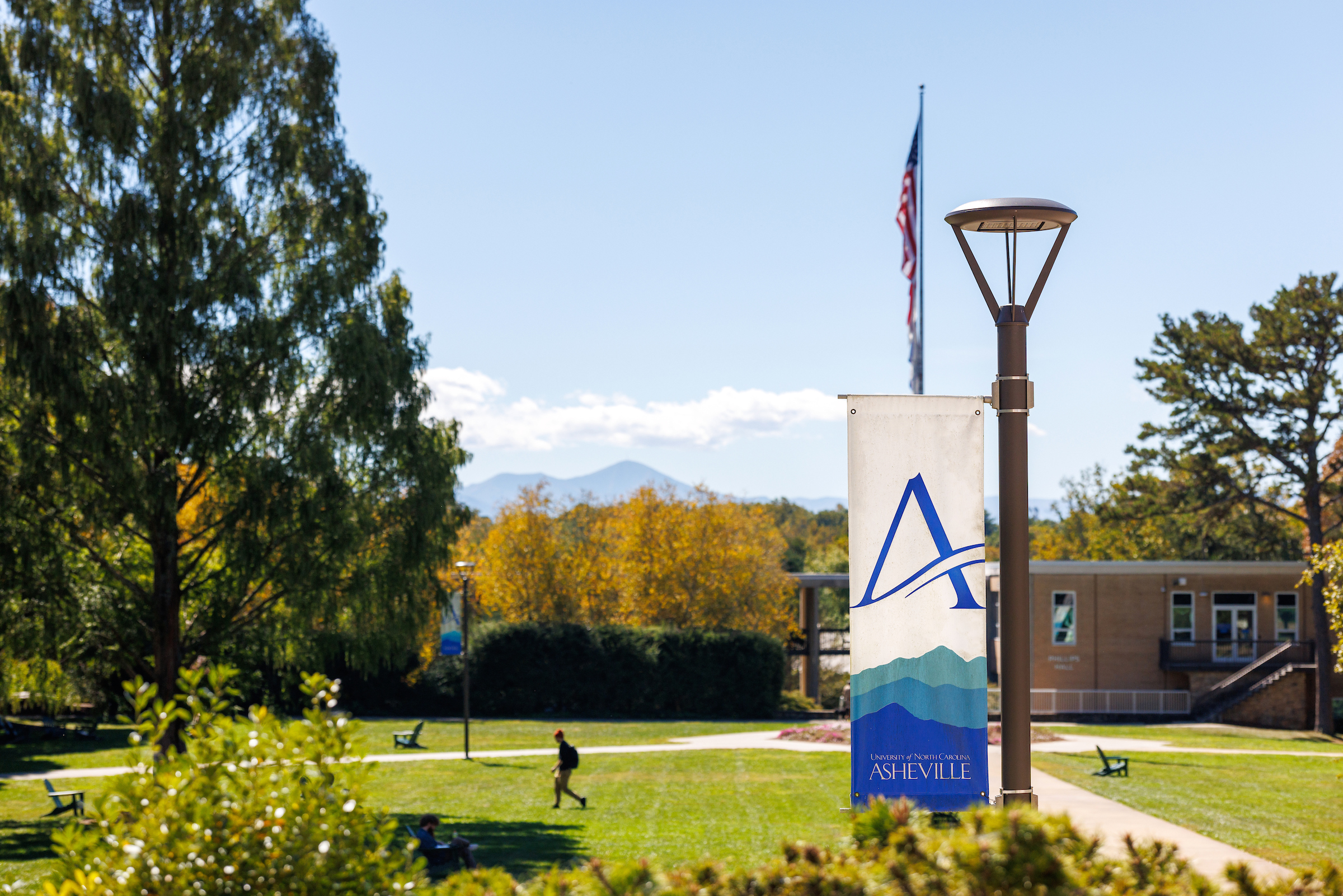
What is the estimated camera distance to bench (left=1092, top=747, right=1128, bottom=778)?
22906mm

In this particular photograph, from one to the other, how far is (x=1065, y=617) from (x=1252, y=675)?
626 cm

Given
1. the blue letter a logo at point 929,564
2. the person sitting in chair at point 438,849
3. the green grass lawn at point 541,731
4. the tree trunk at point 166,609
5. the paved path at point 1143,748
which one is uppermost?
the blue letter a logo at point 929,564

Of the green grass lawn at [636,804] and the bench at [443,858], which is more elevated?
the bench at [443,858]

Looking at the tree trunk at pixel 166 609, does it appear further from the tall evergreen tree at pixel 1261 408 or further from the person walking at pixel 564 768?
the tall evergreen tree at pixel 1261 408

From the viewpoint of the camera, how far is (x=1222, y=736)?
3306 cm

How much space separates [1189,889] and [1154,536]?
127ft

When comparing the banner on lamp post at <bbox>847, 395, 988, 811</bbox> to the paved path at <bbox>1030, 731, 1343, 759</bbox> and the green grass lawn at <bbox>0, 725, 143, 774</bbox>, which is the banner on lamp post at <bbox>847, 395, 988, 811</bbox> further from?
the green grass lawn at <bbox>0, 725, 143, 774</bbox>

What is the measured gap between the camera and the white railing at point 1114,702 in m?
39.0

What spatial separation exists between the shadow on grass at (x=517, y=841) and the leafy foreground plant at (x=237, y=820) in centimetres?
906

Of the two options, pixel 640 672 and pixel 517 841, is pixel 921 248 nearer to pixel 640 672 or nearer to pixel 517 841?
pixel 517 841

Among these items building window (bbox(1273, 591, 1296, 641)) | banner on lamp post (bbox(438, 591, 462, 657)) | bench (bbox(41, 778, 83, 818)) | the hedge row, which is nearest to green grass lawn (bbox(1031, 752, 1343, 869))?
building window (bbox(1273, 591, 1296, 641))

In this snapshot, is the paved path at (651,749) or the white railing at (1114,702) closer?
the paved path at (651,749)

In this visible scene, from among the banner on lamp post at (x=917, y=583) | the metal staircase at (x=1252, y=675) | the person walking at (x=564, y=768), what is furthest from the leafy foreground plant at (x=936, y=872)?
the metal staircase at (x=1252, y=675)

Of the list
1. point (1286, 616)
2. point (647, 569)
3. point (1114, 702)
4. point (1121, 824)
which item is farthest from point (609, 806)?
point (1286, 616)
